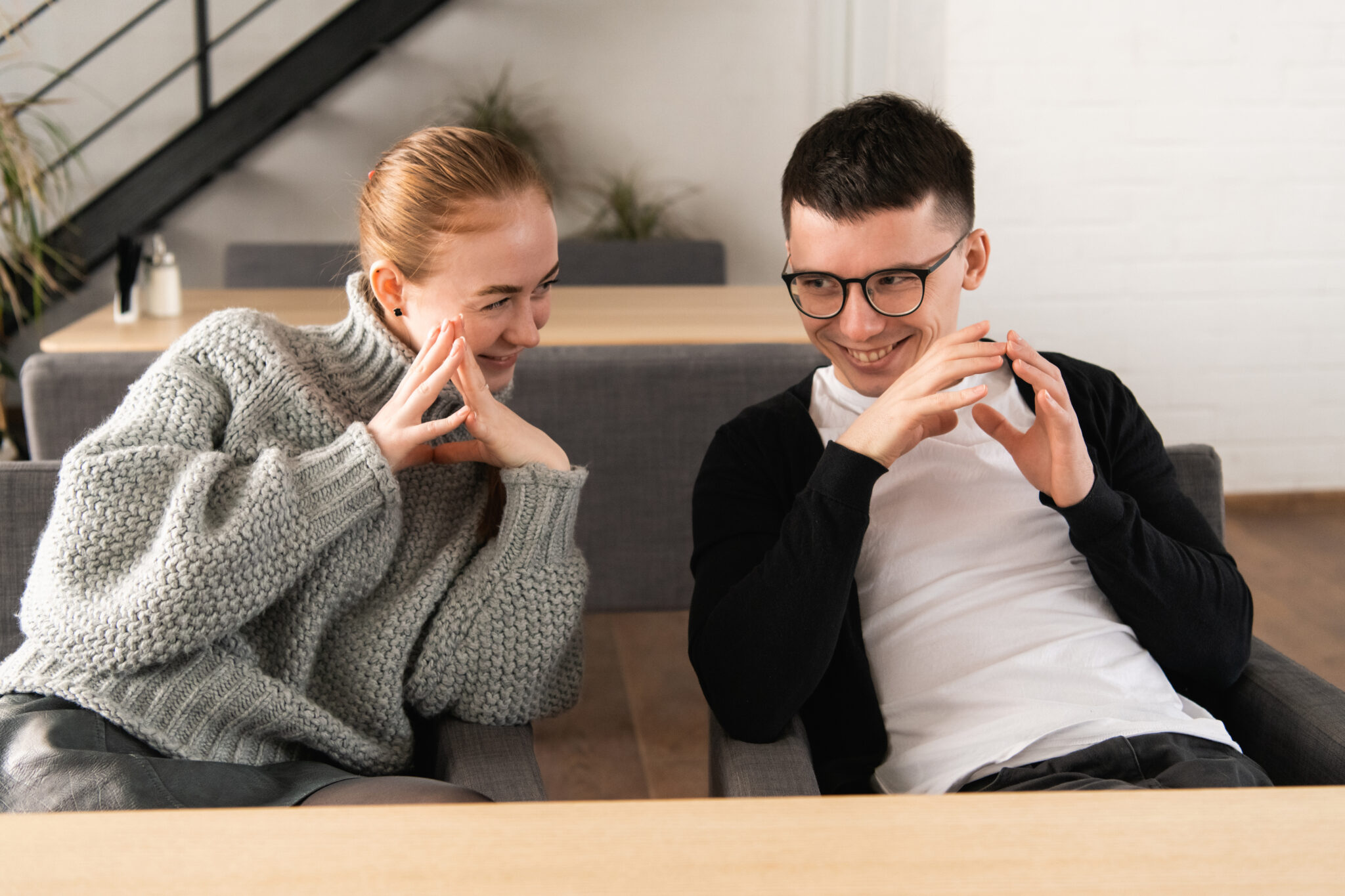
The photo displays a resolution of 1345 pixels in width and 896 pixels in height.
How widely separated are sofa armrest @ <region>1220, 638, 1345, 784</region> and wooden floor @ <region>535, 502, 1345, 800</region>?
1.04 m

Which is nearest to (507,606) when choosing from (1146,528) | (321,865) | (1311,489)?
(321,865)

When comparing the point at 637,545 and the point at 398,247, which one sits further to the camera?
the point at 637,545

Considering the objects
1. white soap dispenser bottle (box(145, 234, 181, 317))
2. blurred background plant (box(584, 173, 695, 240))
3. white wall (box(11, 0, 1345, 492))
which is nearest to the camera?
white soap dispenser bottle (box(145, 234, 181, 317))

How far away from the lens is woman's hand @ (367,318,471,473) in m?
1.17

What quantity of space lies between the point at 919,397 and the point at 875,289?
0.54 ft

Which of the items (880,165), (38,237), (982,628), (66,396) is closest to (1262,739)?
(982,628)

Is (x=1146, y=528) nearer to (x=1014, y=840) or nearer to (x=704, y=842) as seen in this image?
(x=1014, y=840)

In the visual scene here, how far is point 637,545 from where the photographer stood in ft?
6.97

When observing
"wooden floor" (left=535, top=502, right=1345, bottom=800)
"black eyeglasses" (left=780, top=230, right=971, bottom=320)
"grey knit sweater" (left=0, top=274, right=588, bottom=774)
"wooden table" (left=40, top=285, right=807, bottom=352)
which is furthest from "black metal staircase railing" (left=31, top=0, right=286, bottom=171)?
"black eyeglasses" (left=780, top=230, right=971, bottom=320)

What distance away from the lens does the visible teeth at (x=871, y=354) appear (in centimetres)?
124

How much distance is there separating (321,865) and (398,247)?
81 centimetres

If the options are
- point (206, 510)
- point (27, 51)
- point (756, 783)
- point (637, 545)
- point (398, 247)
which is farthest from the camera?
point (27, 51)

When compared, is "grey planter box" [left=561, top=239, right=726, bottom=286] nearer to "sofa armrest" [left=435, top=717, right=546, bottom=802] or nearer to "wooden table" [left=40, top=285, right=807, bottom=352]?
"wooden table" [left=40, top=285, right=807, bottom=352]

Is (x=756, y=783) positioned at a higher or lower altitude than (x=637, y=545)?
higher
